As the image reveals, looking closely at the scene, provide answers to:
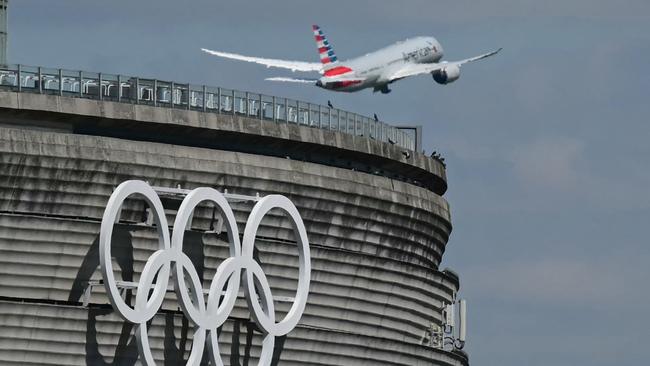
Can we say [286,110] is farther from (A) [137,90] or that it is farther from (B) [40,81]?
A: (B) [40,81]

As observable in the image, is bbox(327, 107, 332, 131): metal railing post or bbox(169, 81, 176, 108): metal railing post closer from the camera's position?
bbox(169, 81, 176, 108): metal railing post

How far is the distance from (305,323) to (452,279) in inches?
859

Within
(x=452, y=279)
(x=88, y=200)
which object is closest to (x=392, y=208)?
(x=452, y=279)

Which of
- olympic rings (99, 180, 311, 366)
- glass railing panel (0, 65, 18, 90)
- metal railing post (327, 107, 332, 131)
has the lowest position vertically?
olympic rings (99, 180, 311, 366)

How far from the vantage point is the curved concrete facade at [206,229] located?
374ft

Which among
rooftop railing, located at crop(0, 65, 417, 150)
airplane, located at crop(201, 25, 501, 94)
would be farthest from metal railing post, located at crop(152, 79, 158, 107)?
airplane, located at crop(201, 25, 501, 94)

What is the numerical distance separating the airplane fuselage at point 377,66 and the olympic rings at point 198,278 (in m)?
56.1

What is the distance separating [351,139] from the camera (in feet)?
437

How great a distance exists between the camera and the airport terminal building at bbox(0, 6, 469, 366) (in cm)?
11394

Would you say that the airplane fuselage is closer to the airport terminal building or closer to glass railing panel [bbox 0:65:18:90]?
the airport terminal building

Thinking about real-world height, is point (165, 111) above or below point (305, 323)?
above

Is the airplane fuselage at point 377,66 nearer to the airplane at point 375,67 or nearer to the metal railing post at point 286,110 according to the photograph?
the airplane at point 375,67

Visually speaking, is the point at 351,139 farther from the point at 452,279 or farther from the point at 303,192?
the point at 452,279

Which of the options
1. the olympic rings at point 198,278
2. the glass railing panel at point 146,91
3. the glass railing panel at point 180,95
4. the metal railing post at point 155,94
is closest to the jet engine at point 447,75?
the olympic rings at point 198,278
